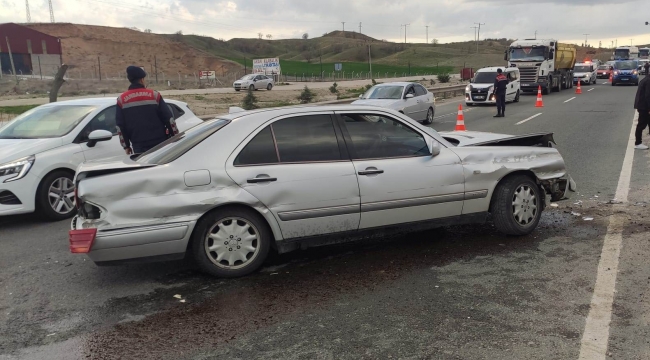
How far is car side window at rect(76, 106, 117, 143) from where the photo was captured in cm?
721

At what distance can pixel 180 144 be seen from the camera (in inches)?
196

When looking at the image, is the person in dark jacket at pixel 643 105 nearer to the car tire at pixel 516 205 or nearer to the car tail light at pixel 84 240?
the car tire at pixel 516 205

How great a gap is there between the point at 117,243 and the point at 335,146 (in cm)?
195

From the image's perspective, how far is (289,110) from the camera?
5059mm

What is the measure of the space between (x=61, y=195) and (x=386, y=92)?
12348 millimetres

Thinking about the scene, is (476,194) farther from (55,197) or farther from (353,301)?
(55,197)

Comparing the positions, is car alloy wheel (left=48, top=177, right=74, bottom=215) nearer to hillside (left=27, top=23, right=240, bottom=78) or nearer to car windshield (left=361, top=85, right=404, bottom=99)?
car windshield (left=361, top=85, right=404, bottom=99)

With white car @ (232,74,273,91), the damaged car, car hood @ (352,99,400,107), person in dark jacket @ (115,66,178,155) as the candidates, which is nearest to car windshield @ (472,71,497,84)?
car hood @ (352,99,400,107)

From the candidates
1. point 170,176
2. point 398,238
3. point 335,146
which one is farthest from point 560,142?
point 170,176

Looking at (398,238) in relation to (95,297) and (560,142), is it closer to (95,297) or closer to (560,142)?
(95,297)

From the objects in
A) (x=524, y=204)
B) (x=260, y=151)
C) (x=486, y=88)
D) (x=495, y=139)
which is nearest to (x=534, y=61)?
(x=486, y=88)

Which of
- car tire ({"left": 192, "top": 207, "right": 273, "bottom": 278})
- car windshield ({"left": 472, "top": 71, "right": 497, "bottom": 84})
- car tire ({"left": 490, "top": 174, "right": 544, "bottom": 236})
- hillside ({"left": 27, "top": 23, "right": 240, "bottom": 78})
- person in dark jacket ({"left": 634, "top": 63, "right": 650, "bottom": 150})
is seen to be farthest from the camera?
hillside ({"left": 27, "top": 23, "right": 240, "bottom": 78})

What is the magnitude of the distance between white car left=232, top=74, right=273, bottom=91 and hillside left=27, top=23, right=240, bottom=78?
41.2m

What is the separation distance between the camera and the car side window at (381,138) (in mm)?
5039
